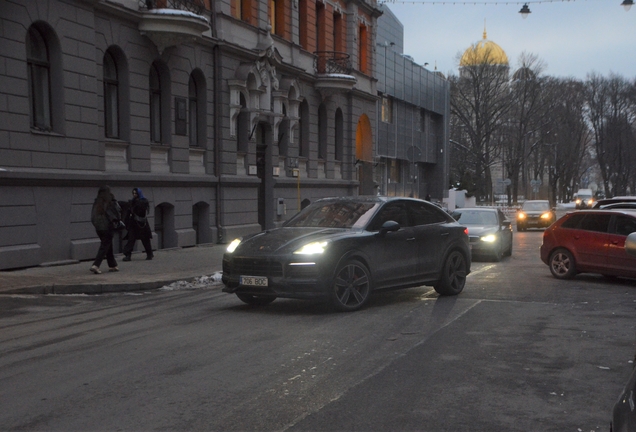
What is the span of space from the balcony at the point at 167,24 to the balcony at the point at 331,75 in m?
11.2

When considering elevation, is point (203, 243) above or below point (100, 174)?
below

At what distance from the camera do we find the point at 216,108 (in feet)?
78.0

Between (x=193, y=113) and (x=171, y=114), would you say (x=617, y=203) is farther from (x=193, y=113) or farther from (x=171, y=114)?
(x=193, y=113)

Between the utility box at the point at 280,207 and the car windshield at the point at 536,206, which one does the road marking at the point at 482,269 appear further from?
the car windshield at the point at 536,206

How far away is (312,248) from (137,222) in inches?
342

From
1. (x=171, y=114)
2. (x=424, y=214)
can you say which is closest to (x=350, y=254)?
(x=424, y=214)

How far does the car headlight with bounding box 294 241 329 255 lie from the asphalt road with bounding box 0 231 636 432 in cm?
86

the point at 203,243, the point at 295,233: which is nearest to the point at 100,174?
the point at 203,243

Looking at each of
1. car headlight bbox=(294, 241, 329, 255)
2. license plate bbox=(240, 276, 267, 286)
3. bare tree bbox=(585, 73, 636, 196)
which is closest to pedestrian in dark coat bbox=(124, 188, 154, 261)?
license plate bbox=(240, 276, 267, 286)

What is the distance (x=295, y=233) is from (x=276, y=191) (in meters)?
18.0

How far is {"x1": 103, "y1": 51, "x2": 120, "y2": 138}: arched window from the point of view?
61.8 feet

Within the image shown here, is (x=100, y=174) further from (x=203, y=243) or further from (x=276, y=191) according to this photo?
(x=276, y=191)

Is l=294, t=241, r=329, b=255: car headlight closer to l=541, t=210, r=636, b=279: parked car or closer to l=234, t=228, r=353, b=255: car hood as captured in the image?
l=234, t=228, r=353, b=255: car hood

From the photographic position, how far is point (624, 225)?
14.1 m
